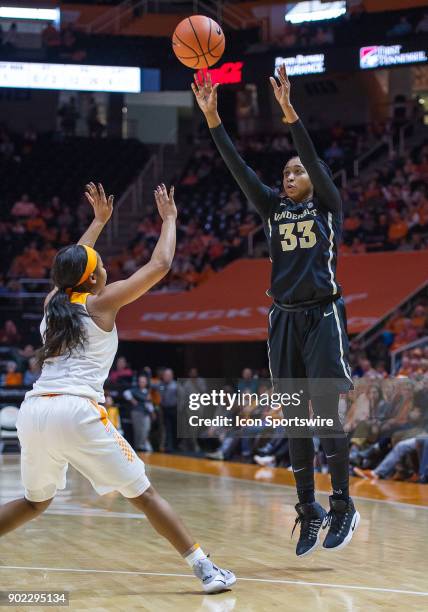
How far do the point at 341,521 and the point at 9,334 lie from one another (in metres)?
15.3

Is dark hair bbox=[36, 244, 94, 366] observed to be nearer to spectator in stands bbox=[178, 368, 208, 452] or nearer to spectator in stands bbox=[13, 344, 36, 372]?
spectator in stands bbox=[178, 368, 208, 452]

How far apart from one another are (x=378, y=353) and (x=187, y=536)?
10.9 m

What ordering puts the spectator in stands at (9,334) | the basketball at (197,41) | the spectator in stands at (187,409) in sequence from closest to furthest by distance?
the basketball at (197,41), the spectator in stands at (187,409), the spectator in stands at (9,334)

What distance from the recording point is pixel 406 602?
15.7 ft

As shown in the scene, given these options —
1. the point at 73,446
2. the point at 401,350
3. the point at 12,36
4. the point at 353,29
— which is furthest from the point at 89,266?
the point at 12,36

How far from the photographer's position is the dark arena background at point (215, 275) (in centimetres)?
605

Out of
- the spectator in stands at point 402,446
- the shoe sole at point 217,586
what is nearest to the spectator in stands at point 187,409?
the spectator in stands at point 402,446

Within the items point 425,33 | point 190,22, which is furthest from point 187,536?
point 425,33

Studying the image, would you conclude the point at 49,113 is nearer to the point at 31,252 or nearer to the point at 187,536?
the point at 31,252

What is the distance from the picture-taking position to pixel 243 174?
19.6 ft

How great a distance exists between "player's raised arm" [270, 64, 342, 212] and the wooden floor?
212 cm

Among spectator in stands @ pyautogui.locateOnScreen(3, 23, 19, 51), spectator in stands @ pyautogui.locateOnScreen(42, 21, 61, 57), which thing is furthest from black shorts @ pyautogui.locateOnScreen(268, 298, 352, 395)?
spectator in stands @ pyautogui.locateOnScreen(3, 23, 19, 51)

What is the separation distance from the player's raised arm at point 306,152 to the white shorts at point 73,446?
6.18 ft

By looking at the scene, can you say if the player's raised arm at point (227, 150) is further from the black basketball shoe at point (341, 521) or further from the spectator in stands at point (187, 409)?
the spectator in stands at point (187, 409)
